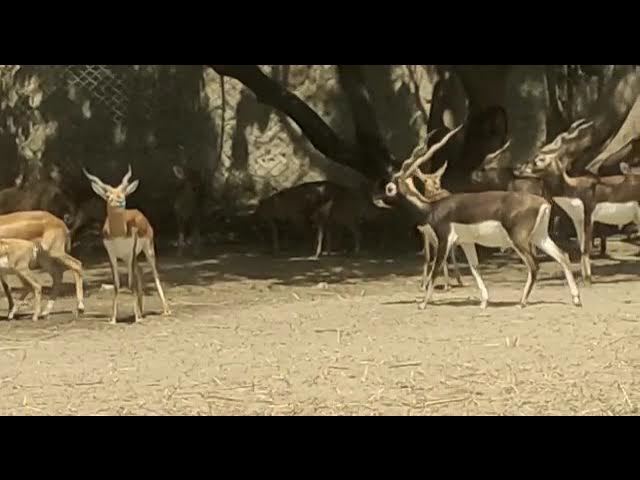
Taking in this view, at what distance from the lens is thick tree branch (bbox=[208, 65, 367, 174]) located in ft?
41.8

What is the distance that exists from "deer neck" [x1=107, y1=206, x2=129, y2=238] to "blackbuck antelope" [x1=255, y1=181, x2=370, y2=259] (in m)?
4.93

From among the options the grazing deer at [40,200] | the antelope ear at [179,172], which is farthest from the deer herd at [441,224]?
the antelope ear at [179,172]

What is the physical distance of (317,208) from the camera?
13766 millimetres

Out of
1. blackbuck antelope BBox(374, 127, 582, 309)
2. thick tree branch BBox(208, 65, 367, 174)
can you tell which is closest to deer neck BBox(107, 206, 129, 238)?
blackbuck antelope BBox(374, 127, 582, 309)

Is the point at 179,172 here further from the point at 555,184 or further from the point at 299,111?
the point at 555,184

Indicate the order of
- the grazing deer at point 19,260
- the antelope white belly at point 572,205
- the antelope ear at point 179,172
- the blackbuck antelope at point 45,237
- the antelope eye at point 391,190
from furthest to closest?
the antelope ear at point 179,172
the antelope white belly at point 572,205
the antelope eye at point 391,190
the blackbuck antelope at point 45,237
the grazing deer at point 19,260

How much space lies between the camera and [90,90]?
15125 mm

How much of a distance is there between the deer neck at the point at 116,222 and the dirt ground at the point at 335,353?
2.27 feet

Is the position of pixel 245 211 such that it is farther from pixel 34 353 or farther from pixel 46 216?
pixel 34 353

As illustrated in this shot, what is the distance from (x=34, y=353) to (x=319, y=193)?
6726 mm

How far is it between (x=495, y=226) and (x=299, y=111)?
4.95m

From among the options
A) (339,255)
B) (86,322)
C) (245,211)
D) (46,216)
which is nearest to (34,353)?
(86,322)

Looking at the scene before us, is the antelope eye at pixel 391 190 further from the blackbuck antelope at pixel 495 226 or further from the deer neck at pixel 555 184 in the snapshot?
the deer neck at pixel 555 184

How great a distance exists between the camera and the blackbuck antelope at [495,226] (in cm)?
871
